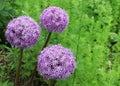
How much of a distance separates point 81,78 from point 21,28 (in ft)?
2.40

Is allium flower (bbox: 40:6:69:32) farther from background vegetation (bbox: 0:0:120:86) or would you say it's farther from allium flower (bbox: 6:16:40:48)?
background vegetation (bbox: 0:0:120:86)

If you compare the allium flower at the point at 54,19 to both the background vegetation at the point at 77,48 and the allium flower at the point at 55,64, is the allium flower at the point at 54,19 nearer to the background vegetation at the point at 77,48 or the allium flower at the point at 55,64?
the allium flower at the point at 55,64

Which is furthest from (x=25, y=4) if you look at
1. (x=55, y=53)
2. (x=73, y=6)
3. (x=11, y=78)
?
(x=55, y=53)

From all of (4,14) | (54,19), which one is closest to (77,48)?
(54,19)

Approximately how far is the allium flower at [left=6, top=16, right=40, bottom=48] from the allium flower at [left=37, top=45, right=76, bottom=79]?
5.2 inches

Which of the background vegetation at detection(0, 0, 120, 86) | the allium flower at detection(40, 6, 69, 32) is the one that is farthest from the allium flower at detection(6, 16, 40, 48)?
the background vegetation at detection(0, 0, 120, 86)

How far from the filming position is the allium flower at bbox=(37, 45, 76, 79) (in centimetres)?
207

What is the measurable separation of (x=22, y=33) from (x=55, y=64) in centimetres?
29

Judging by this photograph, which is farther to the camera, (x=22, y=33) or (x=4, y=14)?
(x=4, y=14)

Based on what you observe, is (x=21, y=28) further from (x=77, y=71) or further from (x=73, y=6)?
(x=73, y=6)

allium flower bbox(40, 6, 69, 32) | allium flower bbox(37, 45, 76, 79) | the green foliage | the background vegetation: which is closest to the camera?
allium flower bbox(37, 45, 76, 79)

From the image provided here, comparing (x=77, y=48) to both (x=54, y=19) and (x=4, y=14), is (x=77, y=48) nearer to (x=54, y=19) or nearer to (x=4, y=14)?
(x=54, y=19)

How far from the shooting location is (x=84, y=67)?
257 cm

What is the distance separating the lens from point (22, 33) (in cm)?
212
